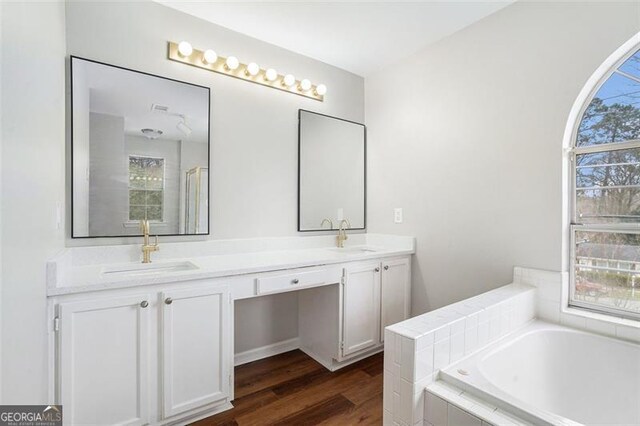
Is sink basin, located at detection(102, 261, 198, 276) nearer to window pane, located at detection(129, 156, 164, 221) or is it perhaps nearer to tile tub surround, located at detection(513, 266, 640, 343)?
window pane, located at detection(129, 156, 164, 221)

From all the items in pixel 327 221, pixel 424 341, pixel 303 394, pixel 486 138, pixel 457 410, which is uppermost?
pixel 486 138

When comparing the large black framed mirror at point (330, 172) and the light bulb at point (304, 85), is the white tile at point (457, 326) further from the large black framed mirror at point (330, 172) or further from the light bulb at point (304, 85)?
the light bulb at point (304, 85)

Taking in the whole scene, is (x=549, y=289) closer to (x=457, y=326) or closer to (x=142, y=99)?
(x=457, y=326)

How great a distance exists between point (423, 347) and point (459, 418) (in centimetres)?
26

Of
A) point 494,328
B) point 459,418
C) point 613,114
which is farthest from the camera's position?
point 613,114

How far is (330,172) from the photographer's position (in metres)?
2.83

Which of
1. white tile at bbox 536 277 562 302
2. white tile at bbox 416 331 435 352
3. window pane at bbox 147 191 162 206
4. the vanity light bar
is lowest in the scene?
white tile at bbox 416 331 435 352

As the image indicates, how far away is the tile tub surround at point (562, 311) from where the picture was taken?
1.62 m

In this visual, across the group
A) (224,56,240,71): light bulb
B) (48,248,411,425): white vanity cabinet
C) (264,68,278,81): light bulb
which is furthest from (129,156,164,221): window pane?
(264,68,278,81): light bulb

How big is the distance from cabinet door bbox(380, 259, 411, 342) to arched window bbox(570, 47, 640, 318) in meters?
1.10

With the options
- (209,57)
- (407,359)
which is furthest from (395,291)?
(209,57)

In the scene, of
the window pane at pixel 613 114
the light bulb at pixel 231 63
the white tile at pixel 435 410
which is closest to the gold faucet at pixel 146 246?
the light bulb at pixel 231 63

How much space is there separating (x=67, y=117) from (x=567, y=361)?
3.08m

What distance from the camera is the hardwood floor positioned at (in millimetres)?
A: 1733
